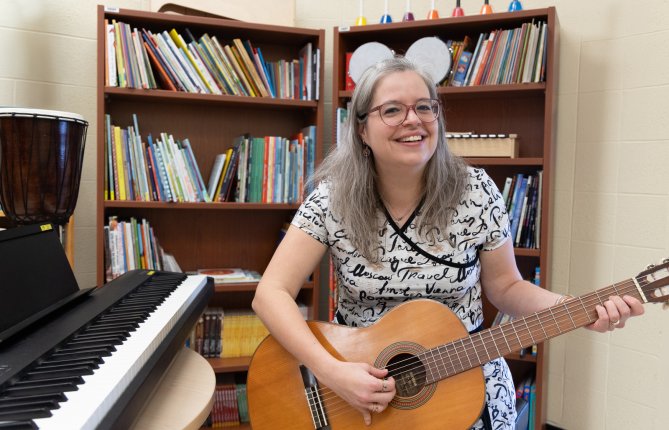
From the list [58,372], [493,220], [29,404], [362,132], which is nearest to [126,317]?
→ [58,372]

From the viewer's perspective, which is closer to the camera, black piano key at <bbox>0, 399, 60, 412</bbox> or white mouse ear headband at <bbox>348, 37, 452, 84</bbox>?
black piano key at <bbox>0, 399, 60, 412</bbox>

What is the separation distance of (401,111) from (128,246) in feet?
4.60

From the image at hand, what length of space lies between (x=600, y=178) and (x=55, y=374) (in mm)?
2164

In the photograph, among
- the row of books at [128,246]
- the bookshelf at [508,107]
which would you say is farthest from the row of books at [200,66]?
the row of books at [128,246]

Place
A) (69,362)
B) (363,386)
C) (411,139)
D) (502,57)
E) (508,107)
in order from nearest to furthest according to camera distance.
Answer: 1. (69,362)
2. (363,386)
3. (411,139)
4. (502,57)
5. (508,107)

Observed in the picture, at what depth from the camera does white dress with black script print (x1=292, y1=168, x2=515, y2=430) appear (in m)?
1.40

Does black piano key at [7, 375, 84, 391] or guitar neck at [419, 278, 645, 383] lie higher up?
black piano key at [7, 375, 84, 391]

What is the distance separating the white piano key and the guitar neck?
594 mm

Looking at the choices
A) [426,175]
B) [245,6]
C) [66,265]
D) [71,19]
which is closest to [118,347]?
[66,265]

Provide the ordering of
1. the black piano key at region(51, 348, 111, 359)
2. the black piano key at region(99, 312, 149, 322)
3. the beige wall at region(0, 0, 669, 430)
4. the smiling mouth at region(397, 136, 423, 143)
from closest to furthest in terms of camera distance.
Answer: the black piano key at region(51, 348, 111, 359) < the black piano key at region(99, 312, 149, 322) < the smiling mouth at region(397, 136, 423, 143) < the beige wall at region(0, 0, 669, 430)

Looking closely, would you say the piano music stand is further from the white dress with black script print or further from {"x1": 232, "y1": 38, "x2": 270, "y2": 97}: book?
{"x1": 232, "y1": 38, "x2": 270, "y2": 97}: book

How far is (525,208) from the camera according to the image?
7.45 ft

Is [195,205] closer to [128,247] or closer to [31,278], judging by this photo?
[128,247]

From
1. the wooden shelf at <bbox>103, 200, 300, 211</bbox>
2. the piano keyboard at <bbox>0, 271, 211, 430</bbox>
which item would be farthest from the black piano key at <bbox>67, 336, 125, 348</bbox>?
the wooden shelf at <bbox>103, 200, 300, 211</bbox>
